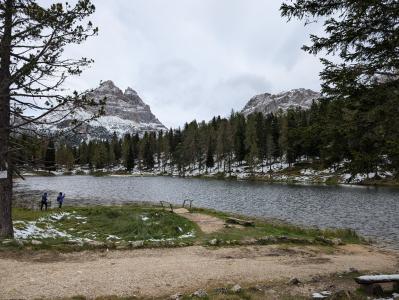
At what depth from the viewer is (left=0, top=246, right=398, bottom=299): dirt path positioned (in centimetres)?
1157

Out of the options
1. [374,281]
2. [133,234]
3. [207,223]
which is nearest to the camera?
[374,281]

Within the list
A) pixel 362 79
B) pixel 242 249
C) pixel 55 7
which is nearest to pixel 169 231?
pixel 242 249

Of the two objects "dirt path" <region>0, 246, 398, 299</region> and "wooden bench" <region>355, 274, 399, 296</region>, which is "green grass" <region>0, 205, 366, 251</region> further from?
"wooden bench" <region>355, 274, 399, 296</region>

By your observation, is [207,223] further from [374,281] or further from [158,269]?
[374,281]

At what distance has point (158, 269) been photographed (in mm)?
14109

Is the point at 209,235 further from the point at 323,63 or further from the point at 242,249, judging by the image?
the point at 323,63

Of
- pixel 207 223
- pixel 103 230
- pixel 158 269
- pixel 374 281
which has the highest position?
pixel 374 281

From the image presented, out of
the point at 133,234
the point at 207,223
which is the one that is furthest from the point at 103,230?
the point at 207,223

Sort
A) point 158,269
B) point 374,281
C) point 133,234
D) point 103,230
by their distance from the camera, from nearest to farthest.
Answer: point 374,281, point 158,269, point 133,234, point 103,230

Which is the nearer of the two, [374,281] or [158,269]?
[374,281]

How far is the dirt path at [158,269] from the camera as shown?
38.0ft

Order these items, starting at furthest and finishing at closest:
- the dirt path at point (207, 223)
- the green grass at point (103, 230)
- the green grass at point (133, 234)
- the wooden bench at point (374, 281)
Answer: the dirt path at point (207, 223)
the green grass at point (133, 234)
the green grass at point (103, 230)
the wooden bench at point (374, 281)

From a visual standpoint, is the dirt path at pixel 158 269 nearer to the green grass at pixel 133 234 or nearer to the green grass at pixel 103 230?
the green grass at pixel 133 234

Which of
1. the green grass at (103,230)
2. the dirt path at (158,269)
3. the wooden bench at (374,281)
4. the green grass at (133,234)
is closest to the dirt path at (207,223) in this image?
the green grass at (133,234)
